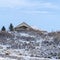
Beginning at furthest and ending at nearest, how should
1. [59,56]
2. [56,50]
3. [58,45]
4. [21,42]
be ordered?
[21,42] → [58,45] → [56,50] → [59,56]

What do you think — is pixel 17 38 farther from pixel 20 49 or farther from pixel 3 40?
pixel 20 49

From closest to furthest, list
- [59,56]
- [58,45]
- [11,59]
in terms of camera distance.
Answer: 1. [11,59]
2. [59,56]
3. [58,45]

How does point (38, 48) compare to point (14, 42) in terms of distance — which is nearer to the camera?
point (38, 48)

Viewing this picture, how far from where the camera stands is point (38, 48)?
17047 mm

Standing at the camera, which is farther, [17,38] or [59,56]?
[17,38]

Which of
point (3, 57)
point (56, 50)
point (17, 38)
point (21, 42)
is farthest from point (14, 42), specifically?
point (3, 57)

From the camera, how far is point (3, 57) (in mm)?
14469

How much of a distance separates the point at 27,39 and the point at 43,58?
6.35m

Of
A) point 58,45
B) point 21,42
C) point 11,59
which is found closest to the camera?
point 11,59

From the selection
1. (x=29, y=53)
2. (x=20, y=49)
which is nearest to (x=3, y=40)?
(x=20, y=49)

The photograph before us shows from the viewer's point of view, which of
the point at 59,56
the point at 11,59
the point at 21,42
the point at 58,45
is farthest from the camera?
the point at 21,42

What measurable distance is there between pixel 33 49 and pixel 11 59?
3055 millimetres

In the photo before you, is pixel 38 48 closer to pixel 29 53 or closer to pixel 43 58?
pixel 29 53

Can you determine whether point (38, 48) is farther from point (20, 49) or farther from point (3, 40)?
point (3, 40)
